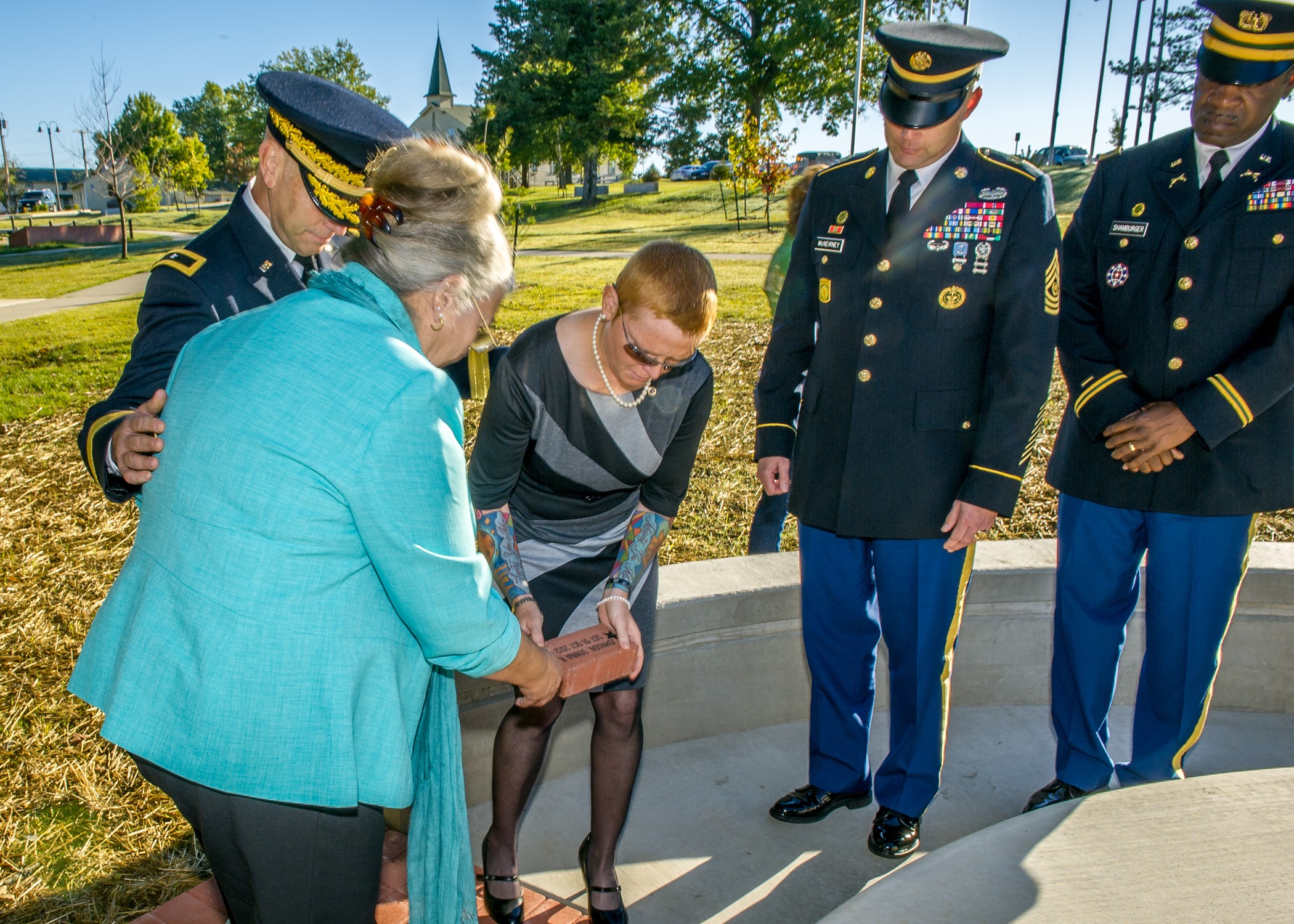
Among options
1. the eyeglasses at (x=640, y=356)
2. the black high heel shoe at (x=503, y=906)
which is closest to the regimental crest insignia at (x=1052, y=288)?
the eyeglasses at (x=640, y=356)

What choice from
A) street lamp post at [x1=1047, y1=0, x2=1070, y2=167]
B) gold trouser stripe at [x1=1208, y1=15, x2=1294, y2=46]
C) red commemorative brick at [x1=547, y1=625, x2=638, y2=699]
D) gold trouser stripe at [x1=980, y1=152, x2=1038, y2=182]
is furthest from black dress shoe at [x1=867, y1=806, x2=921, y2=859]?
street lamp post at [x1=1047, y1=0, x2=1070, y2=167]

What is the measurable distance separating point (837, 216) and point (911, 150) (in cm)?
29

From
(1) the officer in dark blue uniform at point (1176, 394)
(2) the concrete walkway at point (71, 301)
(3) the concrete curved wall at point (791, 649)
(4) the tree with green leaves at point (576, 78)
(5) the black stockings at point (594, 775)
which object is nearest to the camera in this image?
(5) the black stockings at point (594, 775)

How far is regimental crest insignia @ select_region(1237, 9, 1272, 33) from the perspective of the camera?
2.51 metres

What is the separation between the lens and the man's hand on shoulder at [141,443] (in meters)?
1.49

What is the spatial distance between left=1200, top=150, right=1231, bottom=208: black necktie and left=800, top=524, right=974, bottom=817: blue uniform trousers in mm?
1229

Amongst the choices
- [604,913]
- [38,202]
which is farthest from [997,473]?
[38,202]

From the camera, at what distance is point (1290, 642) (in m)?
3.40

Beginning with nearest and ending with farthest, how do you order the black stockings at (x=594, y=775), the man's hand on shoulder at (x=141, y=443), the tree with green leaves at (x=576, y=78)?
the man's hand on shoulder at (x=141, y=443), the black stockings at (x=594, y=775), the tree with green leaves at (x=576, y=78)

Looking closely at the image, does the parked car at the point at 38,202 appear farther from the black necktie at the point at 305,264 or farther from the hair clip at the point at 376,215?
the hair clip at the point at 376,215

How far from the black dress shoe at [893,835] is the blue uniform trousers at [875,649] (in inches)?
1.1

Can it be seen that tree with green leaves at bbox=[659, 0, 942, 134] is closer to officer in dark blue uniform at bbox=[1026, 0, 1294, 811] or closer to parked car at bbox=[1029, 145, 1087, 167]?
parked car at bbox=[1029, 145, 1087, 167]

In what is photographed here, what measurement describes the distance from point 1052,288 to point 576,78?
40.8 m

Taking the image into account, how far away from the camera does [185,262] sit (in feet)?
7.06
